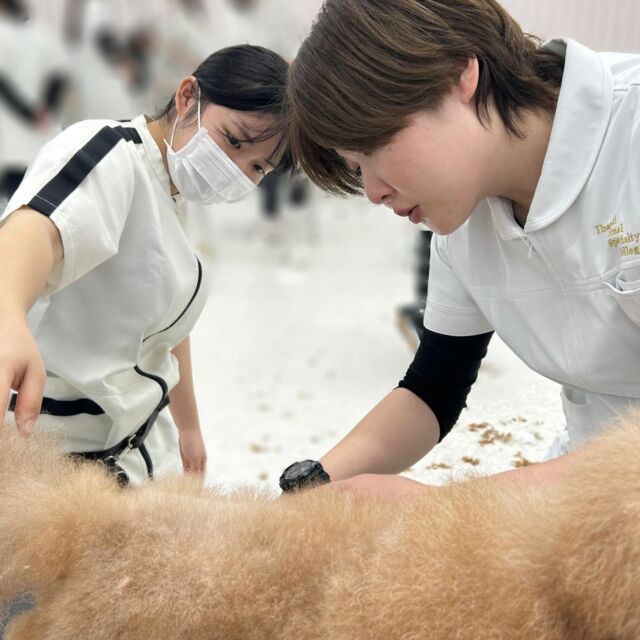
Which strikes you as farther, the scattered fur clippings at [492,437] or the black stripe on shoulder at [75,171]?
the scattered fur clippings at [492,437]

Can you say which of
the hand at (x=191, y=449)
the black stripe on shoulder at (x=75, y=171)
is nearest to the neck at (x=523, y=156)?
the black stripe on shoulder at (x=75, y=171)

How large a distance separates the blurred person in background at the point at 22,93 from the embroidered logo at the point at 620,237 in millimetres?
1598

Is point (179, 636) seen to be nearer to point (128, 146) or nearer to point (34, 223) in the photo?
point (34, 223)

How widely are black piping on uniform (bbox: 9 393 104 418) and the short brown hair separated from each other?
505 millimetres

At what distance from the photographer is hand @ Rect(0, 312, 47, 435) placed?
1.85 feet

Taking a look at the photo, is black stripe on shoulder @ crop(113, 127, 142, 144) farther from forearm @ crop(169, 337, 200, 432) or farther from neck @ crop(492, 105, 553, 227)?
neck @ crop(492, 105, 553, 227)

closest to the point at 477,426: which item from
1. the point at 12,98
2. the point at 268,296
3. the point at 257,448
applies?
the point at 257,448

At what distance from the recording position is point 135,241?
0.91 meters

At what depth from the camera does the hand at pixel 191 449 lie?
4.02ft

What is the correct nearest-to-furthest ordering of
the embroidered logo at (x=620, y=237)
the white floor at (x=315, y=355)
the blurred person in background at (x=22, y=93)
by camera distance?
the embroidered logo at (x=620, y=237), the white floor at (x=315, y=355), the blurred person in background at (x=22, y=93)

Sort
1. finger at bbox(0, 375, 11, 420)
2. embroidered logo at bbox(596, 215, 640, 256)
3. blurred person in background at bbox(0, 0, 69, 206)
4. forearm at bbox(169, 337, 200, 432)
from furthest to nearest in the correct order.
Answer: blurred person in background at bbox(0, 0, 69, 206)
forearm at bbox(169, 337, 200, 432)
embroidered logo at bbox(596, 215, 640, 256)
finger at bbox(0, 375, 11, 420)

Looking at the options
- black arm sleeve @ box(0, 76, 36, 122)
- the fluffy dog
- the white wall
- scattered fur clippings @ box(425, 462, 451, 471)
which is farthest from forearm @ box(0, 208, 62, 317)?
the white wall

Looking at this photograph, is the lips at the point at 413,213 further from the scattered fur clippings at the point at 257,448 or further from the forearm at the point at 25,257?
the scattered fur clippings at the point at 257,448

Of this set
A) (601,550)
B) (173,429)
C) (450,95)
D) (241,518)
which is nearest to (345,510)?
(241,518)
